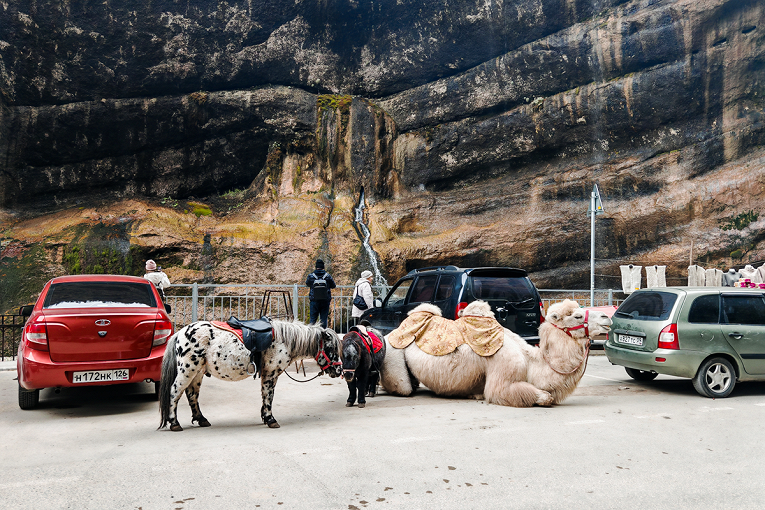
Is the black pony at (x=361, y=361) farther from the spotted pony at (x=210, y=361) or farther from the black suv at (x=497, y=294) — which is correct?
the black suv at (x=497, y=294)

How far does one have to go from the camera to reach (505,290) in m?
8.92

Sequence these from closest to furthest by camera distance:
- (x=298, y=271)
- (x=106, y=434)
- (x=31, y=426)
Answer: (x=106, y=434)
(x=31, y=426)
(x=298, y=271)

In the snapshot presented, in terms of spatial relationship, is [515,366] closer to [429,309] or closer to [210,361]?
[429,309]

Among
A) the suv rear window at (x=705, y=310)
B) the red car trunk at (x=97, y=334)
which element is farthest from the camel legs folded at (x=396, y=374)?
the suv rear window at (x=705, y=310)

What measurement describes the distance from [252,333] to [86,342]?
238 cm

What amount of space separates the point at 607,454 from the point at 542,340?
259 centimetres

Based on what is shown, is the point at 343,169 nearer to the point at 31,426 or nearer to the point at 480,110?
the point at 480,110

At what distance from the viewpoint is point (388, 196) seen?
76.1 ft

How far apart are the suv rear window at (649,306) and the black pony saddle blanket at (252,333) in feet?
19.1

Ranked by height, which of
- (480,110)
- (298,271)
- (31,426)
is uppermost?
(480,110)

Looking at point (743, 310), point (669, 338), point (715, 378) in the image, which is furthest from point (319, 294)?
point (743, 310)

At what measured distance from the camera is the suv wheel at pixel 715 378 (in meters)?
7.80

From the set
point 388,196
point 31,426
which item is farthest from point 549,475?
point 388,196

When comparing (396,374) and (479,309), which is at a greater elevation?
(479,309)
